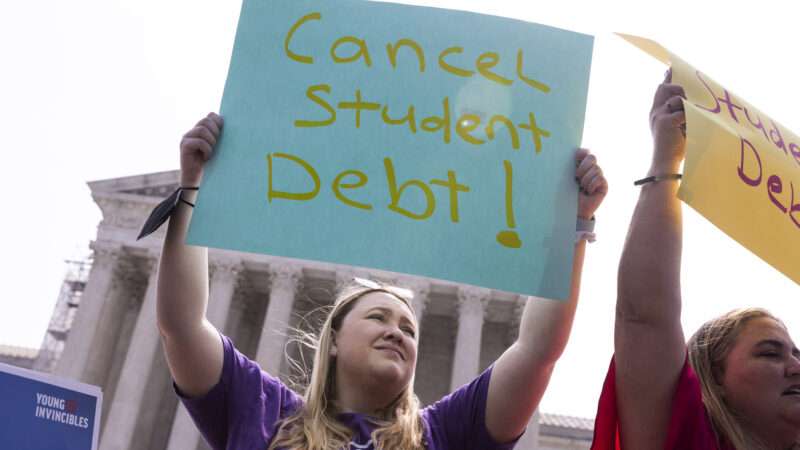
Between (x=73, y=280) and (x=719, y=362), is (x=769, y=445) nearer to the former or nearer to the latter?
(x=719, y=362)

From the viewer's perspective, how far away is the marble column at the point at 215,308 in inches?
1316

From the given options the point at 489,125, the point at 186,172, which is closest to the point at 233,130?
the point at 186,172

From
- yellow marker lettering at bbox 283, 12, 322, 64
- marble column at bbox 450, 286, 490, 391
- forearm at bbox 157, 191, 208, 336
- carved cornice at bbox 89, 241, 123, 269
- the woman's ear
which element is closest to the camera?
forearm at bbox 157, 191, 208, 336

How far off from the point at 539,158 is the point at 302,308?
120 ft

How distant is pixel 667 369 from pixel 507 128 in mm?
1145

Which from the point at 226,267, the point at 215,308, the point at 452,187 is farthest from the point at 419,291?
the point at 452,187

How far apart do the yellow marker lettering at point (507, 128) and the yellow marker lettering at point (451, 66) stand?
23cm

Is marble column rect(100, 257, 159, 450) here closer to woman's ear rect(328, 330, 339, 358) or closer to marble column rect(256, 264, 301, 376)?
marble column rect(256, 264, 301, 376)

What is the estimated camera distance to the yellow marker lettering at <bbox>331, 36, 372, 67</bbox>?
365cm

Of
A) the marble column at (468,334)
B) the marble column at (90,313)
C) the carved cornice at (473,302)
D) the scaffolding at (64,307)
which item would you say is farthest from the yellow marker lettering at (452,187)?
A: the scaffolding at (64,307)

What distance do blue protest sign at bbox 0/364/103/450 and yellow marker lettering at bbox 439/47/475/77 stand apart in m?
3.13

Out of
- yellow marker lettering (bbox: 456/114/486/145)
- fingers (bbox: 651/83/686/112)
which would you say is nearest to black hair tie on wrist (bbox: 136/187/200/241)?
yellow marker lettering (bbox: 456/114/486/145)

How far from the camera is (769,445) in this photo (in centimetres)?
329

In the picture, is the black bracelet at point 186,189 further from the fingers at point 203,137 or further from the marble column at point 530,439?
the marble column at point 530,439
